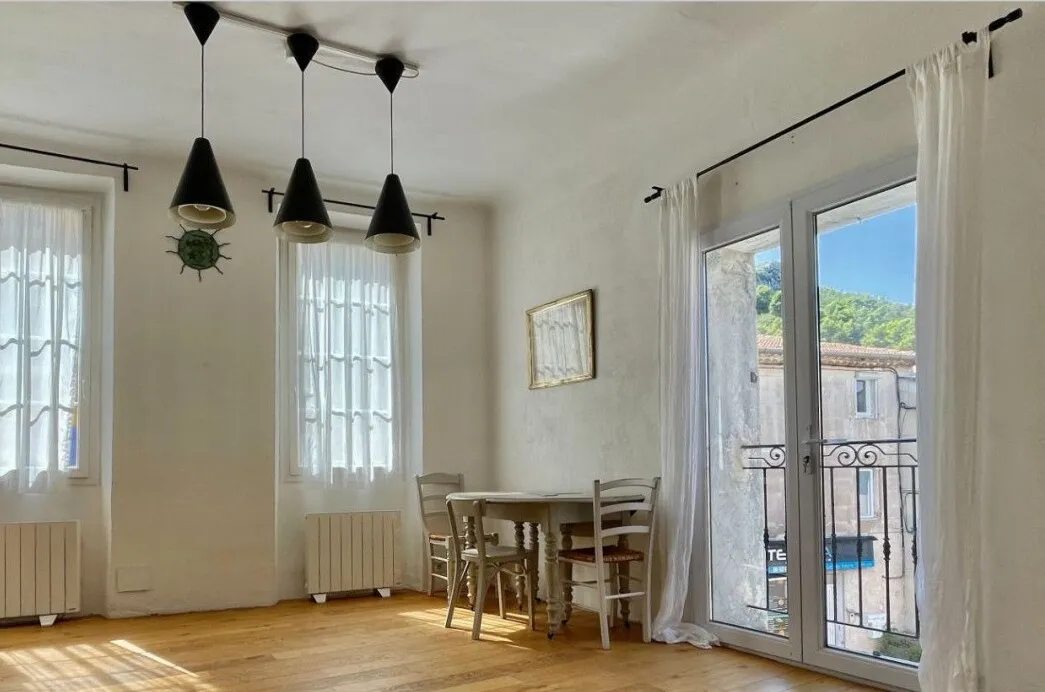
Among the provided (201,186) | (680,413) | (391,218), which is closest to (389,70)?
(391,218)

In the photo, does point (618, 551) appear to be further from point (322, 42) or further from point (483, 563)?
point (322, 42)

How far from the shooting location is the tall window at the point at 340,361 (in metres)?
6.23

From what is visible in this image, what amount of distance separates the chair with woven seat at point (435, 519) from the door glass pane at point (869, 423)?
2.84 metres

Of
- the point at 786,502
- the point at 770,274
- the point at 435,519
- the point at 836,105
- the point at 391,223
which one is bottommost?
the point at 435,519

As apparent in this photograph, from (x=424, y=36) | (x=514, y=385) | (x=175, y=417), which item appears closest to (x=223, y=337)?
(x=175, y=417)

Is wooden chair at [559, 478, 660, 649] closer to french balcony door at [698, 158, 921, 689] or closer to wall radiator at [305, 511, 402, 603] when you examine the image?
french balcony door at [698, 158, 921, 689]

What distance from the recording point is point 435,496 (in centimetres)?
618

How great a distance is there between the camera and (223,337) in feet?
18.8

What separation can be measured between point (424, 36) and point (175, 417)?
3.01m

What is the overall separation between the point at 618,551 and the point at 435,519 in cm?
204

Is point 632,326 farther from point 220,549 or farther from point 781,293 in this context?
point 220,549

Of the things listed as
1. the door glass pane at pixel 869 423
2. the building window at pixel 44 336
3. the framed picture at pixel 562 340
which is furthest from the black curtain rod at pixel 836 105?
the building window at pixel 44 336

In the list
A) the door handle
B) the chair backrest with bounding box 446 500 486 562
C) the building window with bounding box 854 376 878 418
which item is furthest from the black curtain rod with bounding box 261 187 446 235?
the building window with bounding box 854 376 878 418

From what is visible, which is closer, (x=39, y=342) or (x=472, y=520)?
(x=472, y=520)
